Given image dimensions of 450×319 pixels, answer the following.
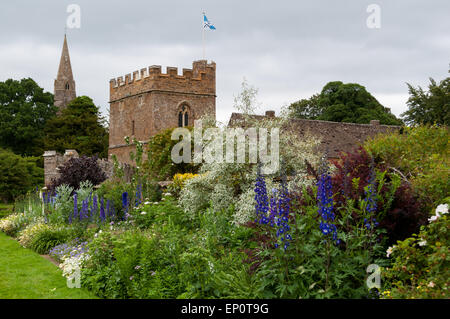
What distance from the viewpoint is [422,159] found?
8.09 m

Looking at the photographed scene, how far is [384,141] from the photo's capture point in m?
8.95

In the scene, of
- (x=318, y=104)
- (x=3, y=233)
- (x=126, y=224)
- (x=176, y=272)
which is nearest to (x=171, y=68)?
(x=318, y=104)

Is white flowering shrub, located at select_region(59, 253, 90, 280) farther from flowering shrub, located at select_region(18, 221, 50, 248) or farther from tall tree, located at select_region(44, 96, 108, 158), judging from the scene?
tall tree, located at select_region(44, 96, 108, 158)

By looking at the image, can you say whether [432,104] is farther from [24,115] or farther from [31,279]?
[24,115]

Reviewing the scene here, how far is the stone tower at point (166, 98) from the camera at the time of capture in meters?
36.2

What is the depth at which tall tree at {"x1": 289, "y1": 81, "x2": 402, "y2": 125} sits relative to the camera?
135ft

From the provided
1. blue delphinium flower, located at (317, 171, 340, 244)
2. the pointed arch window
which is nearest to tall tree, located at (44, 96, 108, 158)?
the pointed arch window

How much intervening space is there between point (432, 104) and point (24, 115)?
34.6m

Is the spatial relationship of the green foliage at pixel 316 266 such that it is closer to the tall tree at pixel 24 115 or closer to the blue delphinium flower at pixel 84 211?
the blue delphinium flower at pixel 84 211

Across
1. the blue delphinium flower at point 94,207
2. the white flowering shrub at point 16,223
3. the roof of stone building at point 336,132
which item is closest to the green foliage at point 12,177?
the white flowering shrub at point 16,223

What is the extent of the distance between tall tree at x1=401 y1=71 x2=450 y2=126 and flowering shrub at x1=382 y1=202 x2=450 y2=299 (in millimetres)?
25657

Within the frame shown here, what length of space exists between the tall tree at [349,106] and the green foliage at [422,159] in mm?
31338
